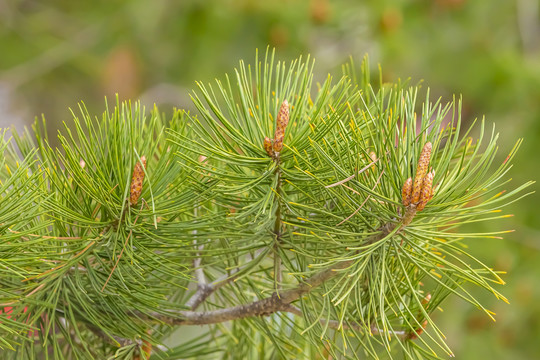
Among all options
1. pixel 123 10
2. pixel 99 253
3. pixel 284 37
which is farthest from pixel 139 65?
pixel 99 253

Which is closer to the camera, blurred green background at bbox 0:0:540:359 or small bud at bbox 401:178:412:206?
small bud at bbox 401:178:412:206

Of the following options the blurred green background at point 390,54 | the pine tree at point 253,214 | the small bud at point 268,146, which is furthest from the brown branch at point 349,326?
the blurred green background at point 390,54

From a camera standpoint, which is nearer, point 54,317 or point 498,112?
point 54,317

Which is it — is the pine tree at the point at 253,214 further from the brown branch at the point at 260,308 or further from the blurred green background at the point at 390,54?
the blurred green background at the point at 390,54

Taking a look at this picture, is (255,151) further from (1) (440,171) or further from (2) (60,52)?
(2) (60,52)

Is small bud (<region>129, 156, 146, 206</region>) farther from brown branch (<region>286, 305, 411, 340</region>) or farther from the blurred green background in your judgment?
the blurred green background

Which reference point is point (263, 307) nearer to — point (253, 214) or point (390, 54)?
point (253, 214)

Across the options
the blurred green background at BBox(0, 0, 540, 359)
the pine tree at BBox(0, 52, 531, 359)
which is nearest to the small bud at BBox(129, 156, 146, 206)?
the pine tree at BBox(0, 52, 531, 359)
